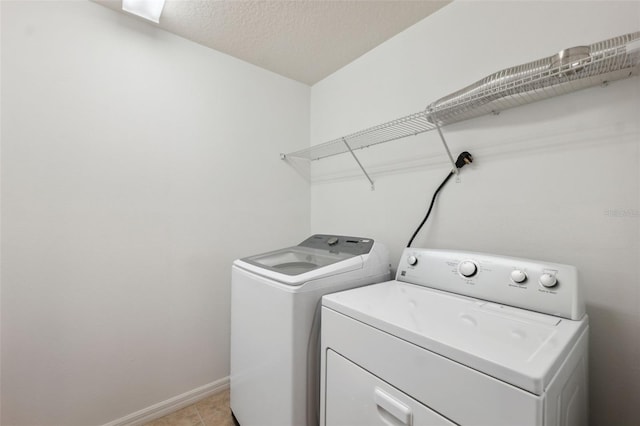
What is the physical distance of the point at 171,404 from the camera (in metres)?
1.75

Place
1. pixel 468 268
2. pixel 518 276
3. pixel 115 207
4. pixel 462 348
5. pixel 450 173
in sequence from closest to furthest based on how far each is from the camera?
pixel 462 348 < pixel 518 276 < pixel 468 268 < pixel 450 173 < pixel 115 207

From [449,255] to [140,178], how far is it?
6.01 ft

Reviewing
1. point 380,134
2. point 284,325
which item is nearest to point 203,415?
point 284,325

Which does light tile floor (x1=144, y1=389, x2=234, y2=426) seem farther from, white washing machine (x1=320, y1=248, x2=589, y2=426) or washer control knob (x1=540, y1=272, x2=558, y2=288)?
washer control knob (x1=540, y1=272, x2=558, y2=288)

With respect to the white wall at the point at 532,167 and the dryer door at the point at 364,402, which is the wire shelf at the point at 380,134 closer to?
the white wall at the point at 532,167

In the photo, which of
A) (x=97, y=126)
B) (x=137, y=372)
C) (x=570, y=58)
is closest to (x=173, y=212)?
(x=97, y=126)

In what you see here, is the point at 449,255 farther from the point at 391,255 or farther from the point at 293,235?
the point at 293,235

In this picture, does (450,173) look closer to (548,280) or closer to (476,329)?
(548,280)

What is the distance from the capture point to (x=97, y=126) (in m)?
1.54

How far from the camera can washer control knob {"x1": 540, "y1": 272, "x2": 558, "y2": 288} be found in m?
0.92

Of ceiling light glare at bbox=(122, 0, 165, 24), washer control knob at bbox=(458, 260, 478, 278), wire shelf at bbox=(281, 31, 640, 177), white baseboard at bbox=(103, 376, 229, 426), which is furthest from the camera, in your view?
white baseboard at bbox=(103, 376, 229, 426)

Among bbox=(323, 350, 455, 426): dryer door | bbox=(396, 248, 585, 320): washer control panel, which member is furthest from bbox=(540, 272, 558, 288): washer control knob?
bbox=(323, 350, 455, 426): dryer door

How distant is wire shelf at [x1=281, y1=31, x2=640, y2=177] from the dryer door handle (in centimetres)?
121

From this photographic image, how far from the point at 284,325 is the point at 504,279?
905 mm
